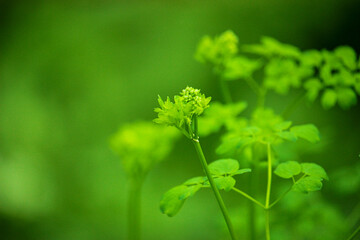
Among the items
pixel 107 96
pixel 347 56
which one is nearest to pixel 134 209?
pixel 347 56

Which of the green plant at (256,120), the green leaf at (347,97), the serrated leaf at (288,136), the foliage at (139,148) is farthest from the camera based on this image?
the foliage at (139,148)

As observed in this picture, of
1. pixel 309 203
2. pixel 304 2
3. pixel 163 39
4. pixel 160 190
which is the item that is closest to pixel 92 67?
pixel 163 39

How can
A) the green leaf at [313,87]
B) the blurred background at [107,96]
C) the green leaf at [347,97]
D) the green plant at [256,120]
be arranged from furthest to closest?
1. the blurred background at [107,96]
2. the green leaf at [313,87]
3. the green leaf at [347,97]
4. the green plant at [256,120]

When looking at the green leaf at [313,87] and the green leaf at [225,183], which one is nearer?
the green leaf at [225,183]

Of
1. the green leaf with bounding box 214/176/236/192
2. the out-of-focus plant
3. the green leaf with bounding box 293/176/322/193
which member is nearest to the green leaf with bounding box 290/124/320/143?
the green leaf with bounding box 293/176/322/193

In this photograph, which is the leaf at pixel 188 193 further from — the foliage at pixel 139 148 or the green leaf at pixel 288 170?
the foliage at pixel 139 148

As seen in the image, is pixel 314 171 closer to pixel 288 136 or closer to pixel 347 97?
pixel 288 136

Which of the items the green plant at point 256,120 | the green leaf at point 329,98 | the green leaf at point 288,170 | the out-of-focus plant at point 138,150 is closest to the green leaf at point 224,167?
the green plant at point 256,120

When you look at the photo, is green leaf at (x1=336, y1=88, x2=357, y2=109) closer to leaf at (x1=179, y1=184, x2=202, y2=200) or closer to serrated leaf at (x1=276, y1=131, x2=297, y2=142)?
serrated leaf at (x1=276, y1=131, x2=297, y2=142)

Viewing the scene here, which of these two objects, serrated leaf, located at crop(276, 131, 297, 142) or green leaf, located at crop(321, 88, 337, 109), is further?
green leaf, located at crop(321, 88, 337, 109)
